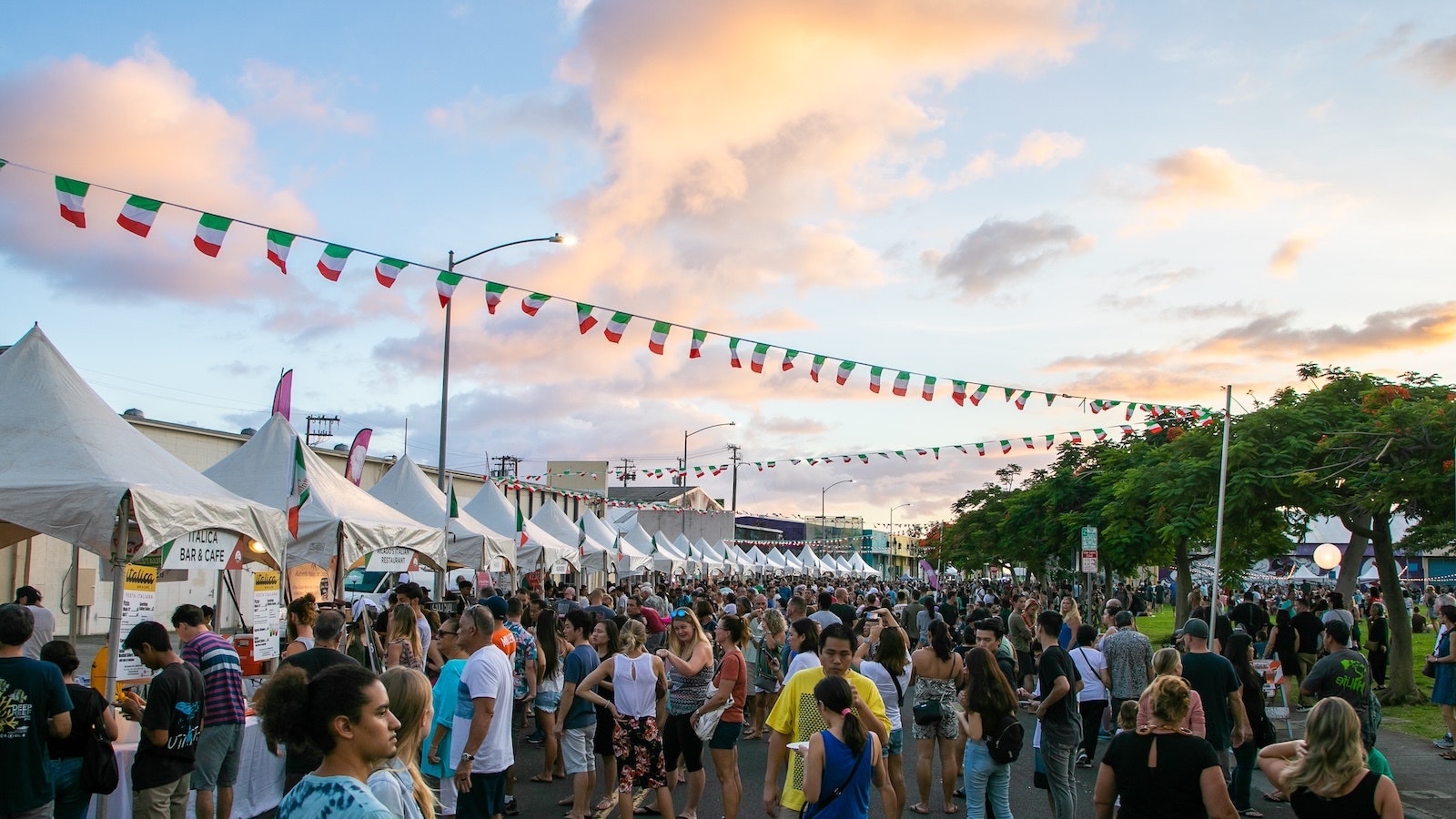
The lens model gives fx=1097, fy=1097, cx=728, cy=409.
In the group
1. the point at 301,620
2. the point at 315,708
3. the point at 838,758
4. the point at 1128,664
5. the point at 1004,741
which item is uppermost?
the point at 315,708

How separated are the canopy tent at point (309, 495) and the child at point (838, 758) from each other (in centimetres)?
956

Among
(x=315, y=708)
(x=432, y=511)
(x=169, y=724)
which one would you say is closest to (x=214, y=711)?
(x=169, y=724)

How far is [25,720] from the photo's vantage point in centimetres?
583

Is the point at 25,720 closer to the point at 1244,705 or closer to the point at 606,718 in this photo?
the point at 606,718

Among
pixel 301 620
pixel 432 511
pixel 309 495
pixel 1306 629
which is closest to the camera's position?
pixel 301 620

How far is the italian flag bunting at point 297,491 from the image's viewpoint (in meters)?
13.0

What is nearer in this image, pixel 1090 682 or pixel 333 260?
pixel 1090 682

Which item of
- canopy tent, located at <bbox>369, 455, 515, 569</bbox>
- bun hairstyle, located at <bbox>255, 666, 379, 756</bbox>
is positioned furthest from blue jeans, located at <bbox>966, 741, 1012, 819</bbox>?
canopy tent, located at <bbox>369, 455, 515, 569</bbox>

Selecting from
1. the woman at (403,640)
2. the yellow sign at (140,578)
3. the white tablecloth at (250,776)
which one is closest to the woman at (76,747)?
the white tablecloth at (250,776)

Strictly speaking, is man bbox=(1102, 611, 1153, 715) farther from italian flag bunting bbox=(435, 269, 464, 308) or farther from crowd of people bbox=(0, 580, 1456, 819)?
italian flag bunting bbox=(435, 269, 464, 308)

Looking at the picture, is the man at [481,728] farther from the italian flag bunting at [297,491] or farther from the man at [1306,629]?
the man at [1306,629]

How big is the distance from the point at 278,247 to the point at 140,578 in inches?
Answer: 174

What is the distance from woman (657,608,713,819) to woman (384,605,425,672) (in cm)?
204

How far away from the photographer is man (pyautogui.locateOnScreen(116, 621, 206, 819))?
270 inches
